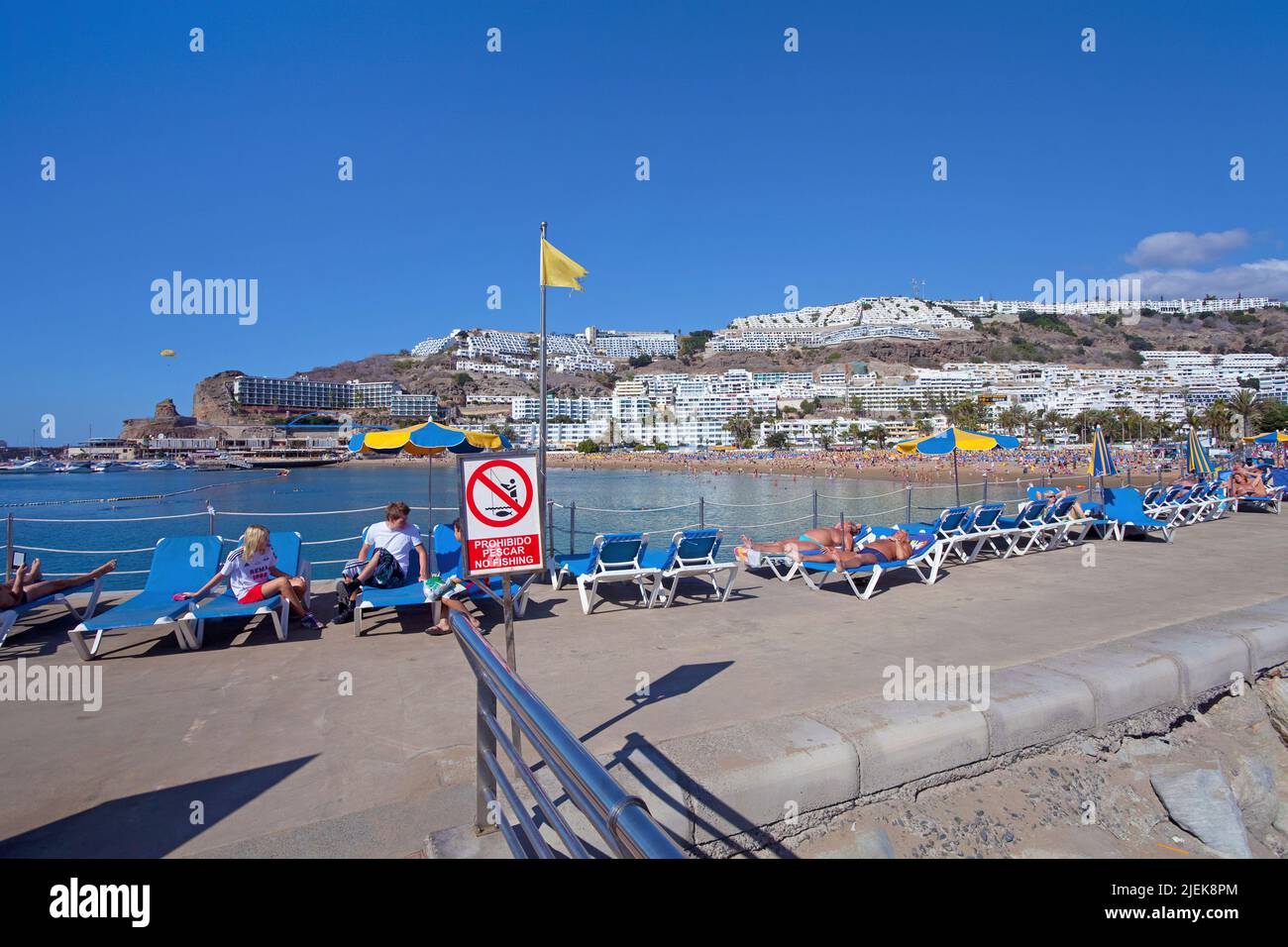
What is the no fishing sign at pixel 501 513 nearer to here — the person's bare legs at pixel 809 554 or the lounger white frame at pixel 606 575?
the lounger white frame at pixel 606 575

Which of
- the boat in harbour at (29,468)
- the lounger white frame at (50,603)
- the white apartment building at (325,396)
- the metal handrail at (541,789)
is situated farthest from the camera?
the white apartment building at (325,396)

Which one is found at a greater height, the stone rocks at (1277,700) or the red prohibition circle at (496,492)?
the red prohibition circle at (496,492)

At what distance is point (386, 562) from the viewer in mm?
6406

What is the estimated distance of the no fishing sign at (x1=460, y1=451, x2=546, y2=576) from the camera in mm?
3492

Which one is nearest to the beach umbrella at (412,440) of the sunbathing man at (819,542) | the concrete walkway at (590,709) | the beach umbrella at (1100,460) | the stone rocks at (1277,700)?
the concrete walkway at (590,709)

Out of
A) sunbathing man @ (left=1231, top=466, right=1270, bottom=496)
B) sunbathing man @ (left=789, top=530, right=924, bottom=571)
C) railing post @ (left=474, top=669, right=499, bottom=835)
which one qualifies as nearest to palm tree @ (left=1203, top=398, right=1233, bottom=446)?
sunbathing man @ (left=1231, top=466, right=1270, bottom=496)

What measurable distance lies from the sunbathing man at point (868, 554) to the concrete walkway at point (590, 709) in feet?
1.46

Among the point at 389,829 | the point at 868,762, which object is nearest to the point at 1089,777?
the point at 868,762

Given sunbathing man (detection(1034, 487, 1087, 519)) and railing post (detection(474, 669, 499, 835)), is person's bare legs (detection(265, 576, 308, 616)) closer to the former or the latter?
railing post (detection(474, 669, 499, 835))

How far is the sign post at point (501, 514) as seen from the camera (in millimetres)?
3490

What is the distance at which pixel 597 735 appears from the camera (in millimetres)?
3740

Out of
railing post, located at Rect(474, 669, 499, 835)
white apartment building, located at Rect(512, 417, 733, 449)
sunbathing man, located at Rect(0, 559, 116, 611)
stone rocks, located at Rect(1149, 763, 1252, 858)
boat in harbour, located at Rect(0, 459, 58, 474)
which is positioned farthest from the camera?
white apartment building, located at Rect(512, 417, 733, 449)

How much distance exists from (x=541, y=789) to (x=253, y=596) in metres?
5.02

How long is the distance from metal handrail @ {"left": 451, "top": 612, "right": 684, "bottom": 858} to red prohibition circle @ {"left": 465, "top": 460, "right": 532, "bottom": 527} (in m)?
0.99
